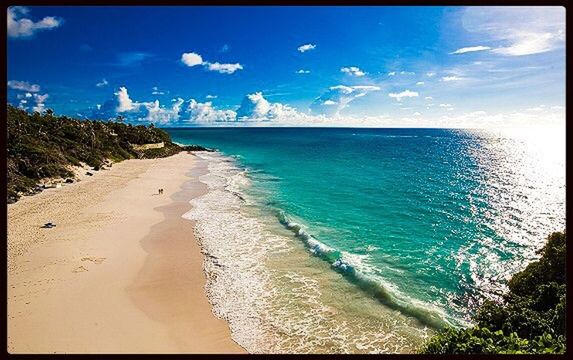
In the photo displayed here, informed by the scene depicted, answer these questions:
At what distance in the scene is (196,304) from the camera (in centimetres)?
1532

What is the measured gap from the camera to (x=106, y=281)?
16.8 meters

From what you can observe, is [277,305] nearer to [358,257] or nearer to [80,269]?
[358,257]

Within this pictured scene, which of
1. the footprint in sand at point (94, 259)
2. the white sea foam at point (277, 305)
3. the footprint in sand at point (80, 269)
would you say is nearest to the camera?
the white sea foam at point (277, 305)

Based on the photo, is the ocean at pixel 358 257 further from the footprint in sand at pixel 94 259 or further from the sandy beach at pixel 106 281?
the footprint in sand at pixel 94 259

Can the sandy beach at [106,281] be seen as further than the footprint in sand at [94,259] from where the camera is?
No

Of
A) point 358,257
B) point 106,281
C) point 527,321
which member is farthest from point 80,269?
point 527,321

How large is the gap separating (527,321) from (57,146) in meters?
54.4

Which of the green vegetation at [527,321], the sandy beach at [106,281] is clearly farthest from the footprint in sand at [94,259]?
the green vegetation at [527,321]

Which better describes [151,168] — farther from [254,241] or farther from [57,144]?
[254,241]

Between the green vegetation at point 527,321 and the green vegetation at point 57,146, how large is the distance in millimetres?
33736

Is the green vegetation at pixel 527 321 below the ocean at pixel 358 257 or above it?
above

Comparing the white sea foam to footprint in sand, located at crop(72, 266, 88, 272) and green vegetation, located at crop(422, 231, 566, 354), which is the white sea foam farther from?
footprint in sand, located at crop(72, 266, 88, 272)

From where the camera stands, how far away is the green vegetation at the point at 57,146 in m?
37.1
